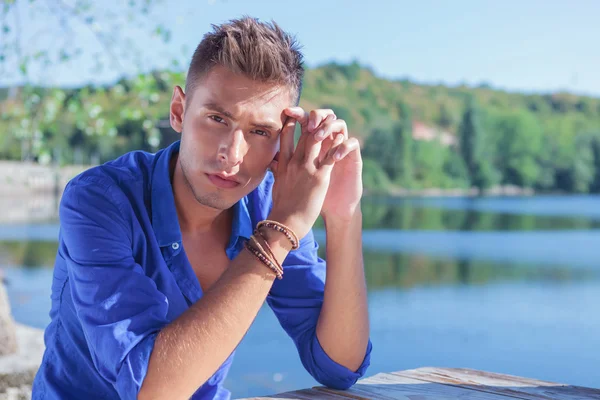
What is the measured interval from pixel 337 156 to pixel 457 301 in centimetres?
1085

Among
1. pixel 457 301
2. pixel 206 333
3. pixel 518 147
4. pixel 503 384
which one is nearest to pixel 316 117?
pixel 206 333

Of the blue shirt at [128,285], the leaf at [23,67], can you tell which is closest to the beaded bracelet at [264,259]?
the blue shirt at [128,285]

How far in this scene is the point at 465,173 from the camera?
30969mm

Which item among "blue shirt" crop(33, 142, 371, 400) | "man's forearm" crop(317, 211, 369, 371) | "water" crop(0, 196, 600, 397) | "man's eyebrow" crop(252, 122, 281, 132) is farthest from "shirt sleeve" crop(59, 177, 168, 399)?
"water" crop(0, 196, 600, 397)

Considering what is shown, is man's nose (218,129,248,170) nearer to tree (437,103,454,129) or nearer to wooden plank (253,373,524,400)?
wooden plank (253,373,524,400)

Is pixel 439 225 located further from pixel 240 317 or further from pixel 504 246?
pixel 240 317

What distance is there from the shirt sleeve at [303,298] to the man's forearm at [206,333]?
1.00ft

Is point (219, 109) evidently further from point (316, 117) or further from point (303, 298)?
point (303, 298)

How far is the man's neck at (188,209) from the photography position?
1.42 meters

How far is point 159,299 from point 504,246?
17317 mm

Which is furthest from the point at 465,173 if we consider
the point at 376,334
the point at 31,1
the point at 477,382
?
the point at 477,382

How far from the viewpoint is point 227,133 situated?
4.27 feet

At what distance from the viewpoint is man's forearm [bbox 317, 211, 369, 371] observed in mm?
1436

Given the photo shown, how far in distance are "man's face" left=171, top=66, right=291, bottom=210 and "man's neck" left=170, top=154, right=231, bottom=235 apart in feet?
0.16
